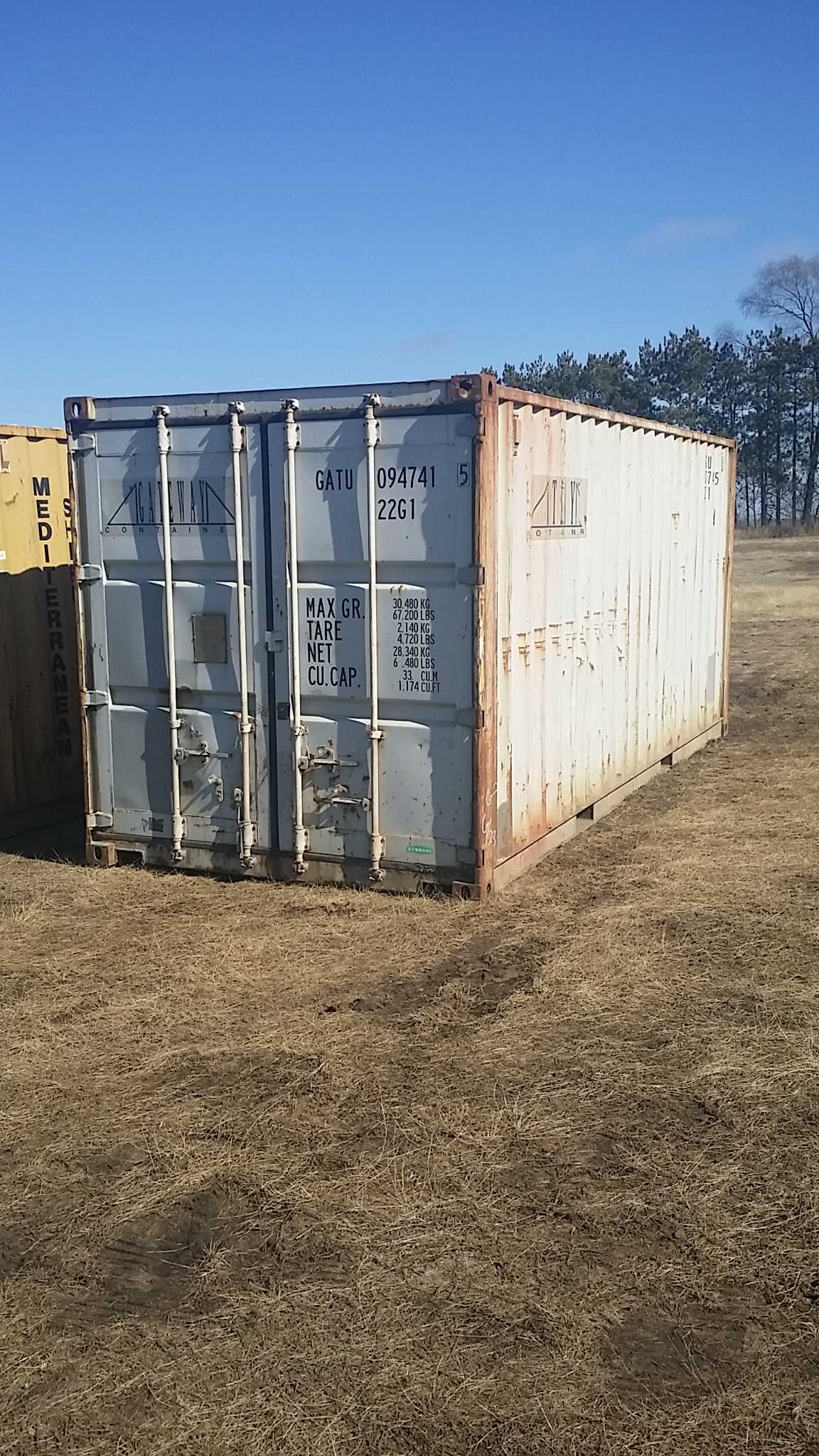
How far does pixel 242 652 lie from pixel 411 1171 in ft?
13.3

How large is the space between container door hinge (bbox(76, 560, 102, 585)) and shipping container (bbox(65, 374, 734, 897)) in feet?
0.04

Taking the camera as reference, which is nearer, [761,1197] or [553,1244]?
[553,1244]

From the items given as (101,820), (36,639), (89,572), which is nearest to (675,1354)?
(101,820)

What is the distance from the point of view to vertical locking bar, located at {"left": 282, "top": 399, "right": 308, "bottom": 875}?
7488 mm

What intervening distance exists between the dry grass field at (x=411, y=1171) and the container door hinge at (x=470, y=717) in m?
1.10

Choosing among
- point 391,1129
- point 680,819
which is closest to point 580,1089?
point 391,1129

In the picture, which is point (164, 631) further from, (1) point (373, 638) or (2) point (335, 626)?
(1) point (373, 638)

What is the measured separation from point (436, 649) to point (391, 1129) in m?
3.34

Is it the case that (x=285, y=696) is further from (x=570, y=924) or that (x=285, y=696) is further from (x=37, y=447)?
(x=37, y=447)

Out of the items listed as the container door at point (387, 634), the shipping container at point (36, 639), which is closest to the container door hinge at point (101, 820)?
the container door at point (387, 634)

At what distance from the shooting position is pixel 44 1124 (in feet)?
16.0

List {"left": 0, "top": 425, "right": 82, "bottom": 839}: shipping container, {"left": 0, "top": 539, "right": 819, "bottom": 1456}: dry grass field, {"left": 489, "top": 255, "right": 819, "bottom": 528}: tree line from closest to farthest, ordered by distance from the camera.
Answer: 1. {"left": 0, "top": 539, "right": 819, "bottom": 1456}: dry grass field
2. {"left": 0, "top": 425, "right": 82, "bottom": 839}: shipping container
3. {"left": 489, "top": 255, "right": 819, "bottom": 528}: tree line

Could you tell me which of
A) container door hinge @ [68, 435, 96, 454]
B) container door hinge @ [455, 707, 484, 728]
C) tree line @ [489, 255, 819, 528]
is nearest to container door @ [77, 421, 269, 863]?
container door hinge @ [68, 435, 96, 454]

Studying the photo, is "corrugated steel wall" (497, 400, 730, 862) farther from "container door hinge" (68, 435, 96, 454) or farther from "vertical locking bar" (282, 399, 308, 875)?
"container door hinge" (68, 435, 96, 454)
